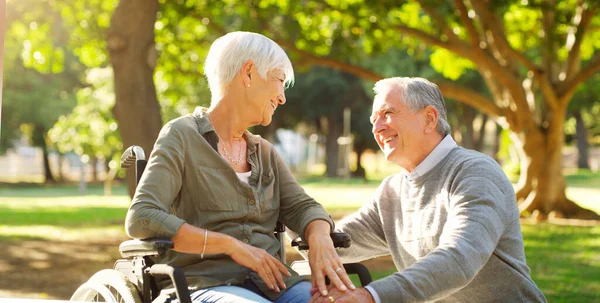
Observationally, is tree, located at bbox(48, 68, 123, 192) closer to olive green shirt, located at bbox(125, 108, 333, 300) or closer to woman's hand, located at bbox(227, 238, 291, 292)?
olive green shirt, located at bbox(125, 108, 333, 300)

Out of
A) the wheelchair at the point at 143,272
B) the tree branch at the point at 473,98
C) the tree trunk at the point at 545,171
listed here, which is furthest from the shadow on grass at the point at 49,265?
the tree trunk at the point at 545,171

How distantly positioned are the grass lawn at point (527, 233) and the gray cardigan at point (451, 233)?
144 inches

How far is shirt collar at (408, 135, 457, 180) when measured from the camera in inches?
106

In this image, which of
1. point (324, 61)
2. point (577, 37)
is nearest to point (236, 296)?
point (324, 61)

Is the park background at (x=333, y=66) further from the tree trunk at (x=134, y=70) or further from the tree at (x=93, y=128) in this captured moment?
the tree at (x=93, y=128)

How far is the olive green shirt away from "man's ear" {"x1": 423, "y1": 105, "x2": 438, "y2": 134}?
41cm

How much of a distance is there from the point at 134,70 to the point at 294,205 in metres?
5.29

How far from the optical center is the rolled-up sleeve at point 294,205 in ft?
9.04

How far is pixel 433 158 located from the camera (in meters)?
2.68

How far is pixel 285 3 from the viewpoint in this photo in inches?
504

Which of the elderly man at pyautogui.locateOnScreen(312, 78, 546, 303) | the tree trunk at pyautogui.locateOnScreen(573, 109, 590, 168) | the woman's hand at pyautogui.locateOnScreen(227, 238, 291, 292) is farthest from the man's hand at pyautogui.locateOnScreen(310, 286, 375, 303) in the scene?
the tree trunk at pyautogui.locateOnScreen(573, 109, 590, 168)

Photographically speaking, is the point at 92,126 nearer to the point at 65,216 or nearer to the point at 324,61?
the point at 65,216

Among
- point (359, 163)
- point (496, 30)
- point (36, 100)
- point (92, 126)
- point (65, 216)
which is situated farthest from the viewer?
point (359, 163)

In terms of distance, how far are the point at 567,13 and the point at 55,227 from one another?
841 centimetres
